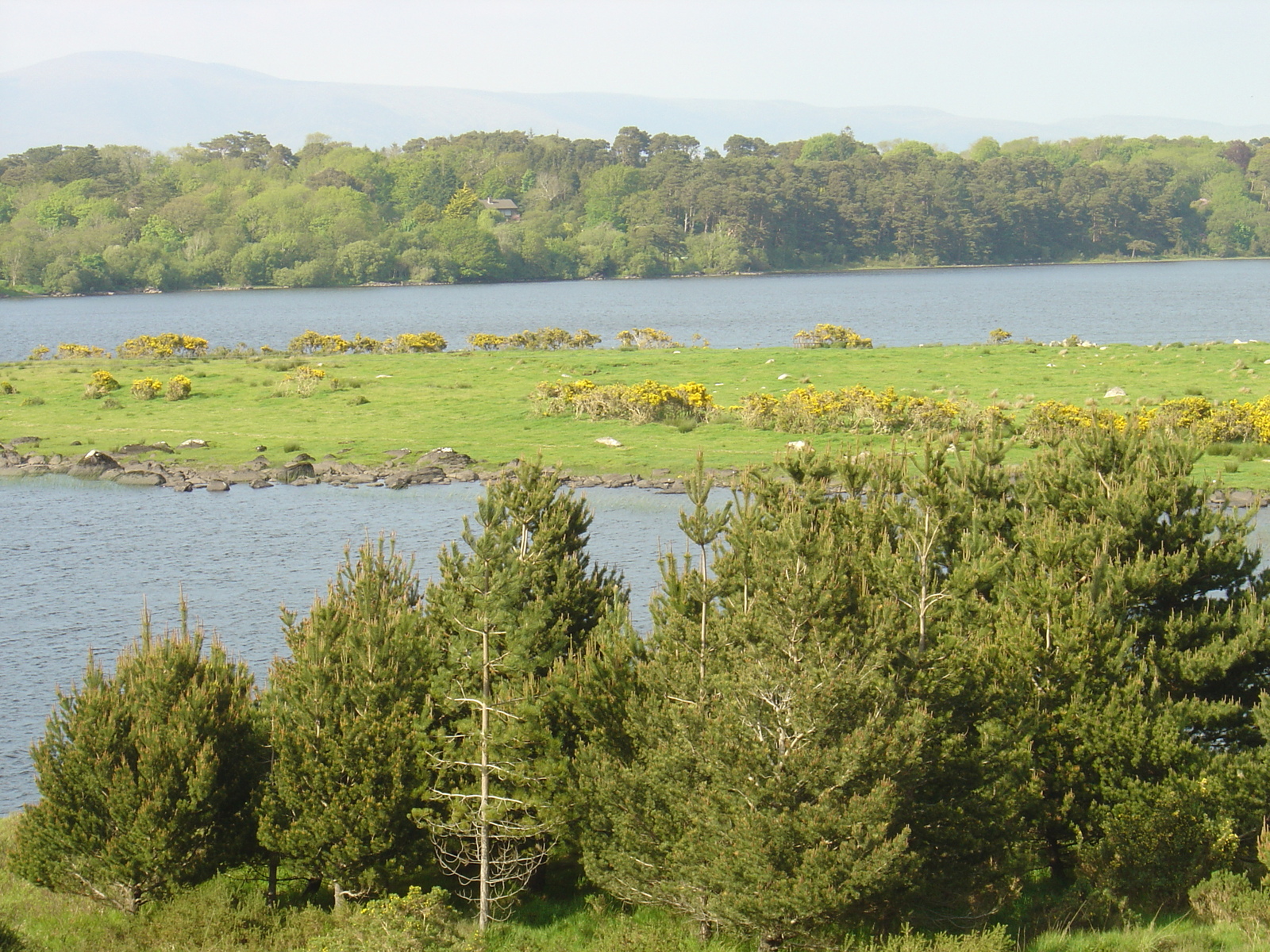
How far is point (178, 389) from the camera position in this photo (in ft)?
203

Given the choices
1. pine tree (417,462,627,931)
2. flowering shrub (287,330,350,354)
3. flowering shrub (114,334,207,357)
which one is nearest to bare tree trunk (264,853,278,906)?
pine tree (417,462,627,931)

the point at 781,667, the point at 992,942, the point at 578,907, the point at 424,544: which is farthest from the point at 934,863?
the point at 424,544

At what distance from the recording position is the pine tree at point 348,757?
56.6 ft

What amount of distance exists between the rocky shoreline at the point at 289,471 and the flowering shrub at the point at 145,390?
1141 centimetres

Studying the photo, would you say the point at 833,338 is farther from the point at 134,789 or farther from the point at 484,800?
the point at 134,789

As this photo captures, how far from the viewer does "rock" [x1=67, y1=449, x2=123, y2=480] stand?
48.6 metres

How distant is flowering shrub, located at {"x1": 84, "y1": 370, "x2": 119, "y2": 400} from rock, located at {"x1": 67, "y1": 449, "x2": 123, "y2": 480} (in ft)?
49.0

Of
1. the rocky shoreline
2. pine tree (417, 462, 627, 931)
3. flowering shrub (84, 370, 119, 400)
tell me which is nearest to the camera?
pine tree (417, 462, 627, 931)

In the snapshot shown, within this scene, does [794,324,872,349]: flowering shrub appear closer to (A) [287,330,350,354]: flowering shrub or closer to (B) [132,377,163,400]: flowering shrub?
(A) [287,330,350,354]: flowering shrub

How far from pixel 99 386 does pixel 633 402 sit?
2775 centimetres

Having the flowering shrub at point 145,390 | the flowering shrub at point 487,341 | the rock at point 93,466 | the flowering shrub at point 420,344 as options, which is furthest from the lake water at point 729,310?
the rock at point 93,466

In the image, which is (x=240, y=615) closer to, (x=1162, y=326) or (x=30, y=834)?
(x=30, y=834)

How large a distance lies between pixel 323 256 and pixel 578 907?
184 metres

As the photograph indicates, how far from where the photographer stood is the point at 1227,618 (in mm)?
19297
